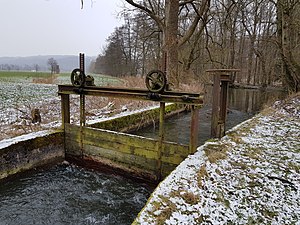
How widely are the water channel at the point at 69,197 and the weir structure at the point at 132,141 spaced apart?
321 mm

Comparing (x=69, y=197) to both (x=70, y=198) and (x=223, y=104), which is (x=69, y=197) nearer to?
(x=70, y=198)

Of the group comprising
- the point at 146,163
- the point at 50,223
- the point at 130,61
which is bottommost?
the point at 50,223

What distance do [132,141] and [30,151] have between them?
78.2 inches

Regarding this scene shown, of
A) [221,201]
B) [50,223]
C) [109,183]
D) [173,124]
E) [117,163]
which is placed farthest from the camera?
[173,124]

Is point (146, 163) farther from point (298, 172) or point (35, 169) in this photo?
point (298, 172)

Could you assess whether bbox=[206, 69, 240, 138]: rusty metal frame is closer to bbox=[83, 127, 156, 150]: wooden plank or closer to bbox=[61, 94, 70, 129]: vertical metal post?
bbox=[83, 127, 156, 150]: wooden plank

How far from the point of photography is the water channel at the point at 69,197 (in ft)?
11.8

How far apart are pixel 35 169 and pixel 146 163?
7.24 ft

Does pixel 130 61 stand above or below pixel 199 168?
above

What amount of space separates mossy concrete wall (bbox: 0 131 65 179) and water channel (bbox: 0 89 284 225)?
188 mm

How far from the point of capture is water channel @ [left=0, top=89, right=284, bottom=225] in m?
3.59

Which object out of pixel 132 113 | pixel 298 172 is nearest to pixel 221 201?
pixel 298 172

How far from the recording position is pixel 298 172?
3.64 m

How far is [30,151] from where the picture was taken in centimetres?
496
